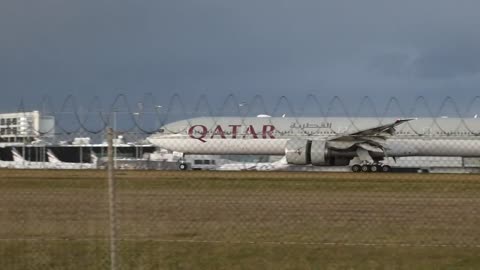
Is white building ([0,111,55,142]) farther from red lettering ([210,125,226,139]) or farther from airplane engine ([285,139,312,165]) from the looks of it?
red lettering ([210,125,226,139])

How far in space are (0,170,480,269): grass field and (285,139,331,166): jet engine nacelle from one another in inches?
951

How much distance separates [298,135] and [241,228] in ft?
141

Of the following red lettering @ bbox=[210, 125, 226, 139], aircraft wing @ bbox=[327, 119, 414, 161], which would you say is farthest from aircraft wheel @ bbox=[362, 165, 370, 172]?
red lettering @ bbox=[210, 125, 226, 139]

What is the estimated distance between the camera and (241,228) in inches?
557

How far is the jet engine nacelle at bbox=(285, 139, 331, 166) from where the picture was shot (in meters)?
48.0

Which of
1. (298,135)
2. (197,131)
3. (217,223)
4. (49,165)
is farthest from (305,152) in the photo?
(217,223)

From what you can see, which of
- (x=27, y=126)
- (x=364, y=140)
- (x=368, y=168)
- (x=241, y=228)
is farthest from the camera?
(x=364, y=140)

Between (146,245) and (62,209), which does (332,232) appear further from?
(62,209)

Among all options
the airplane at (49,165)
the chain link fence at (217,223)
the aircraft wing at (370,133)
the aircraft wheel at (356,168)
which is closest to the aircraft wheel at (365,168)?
the aircraft wheel at (356,168)

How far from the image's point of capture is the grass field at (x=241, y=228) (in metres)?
10.8

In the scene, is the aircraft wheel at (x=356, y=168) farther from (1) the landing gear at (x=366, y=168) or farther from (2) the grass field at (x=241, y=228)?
(2) the grass field at (x=241, y=228)

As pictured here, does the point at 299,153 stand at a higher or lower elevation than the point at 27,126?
lower

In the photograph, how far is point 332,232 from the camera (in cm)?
1377

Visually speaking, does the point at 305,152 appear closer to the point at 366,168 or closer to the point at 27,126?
the point at 366,168
